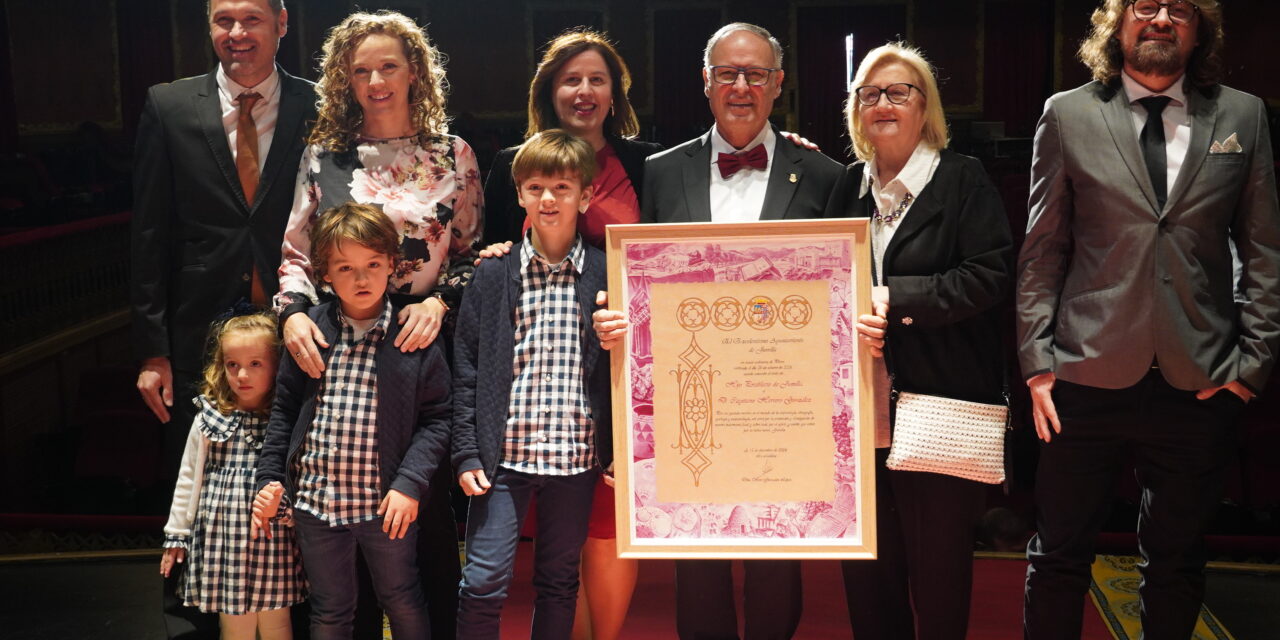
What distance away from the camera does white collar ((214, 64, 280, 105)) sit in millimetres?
2768

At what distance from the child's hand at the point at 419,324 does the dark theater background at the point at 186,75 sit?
11.7 feet

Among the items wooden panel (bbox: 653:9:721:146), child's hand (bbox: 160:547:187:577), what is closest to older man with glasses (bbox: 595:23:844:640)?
child's hand (bbox: 160:547:187:577)

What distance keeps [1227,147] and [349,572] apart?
2104mm

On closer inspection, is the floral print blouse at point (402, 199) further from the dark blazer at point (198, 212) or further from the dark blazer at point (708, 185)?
the dark blazer at point (708, 185)

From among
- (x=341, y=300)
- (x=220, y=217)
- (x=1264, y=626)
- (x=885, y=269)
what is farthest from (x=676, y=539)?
(x=1264, y=626)

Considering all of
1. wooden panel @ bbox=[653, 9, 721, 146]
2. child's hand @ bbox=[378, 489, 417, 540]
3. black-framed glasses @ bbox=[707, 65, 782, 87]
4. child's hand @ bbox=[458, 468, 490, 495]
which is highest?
wooden panel @ bbox=[653, 9, 721, 146]

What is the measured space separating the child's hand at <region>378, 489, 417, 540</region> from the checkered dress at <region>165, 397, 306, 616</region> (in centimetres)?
30

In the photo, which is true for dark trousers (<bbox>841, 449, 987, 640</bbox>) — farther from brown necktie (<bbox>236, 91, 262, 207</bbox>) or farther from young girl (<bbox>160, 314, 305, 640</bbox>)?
brown necktie (<bbox>236, 91, 262, 207</bbox>)

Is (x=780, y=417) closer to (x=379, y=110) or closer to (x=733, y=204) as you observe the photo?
(x=733, y=204)

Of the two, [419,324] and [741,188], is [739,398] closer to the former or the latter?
[741,188]

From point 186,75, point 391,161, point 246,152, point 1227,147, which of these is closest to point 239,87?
point 246,152

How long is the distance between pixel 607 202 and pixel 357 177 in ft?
1.94

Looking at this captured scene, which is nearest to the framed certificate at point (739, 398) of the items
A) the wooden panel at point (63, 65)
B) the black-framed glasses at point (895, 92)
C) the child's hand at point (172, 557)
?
the black-framed glasses at point (895, 92)

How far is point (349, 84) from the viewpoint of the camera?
8.67 feet
